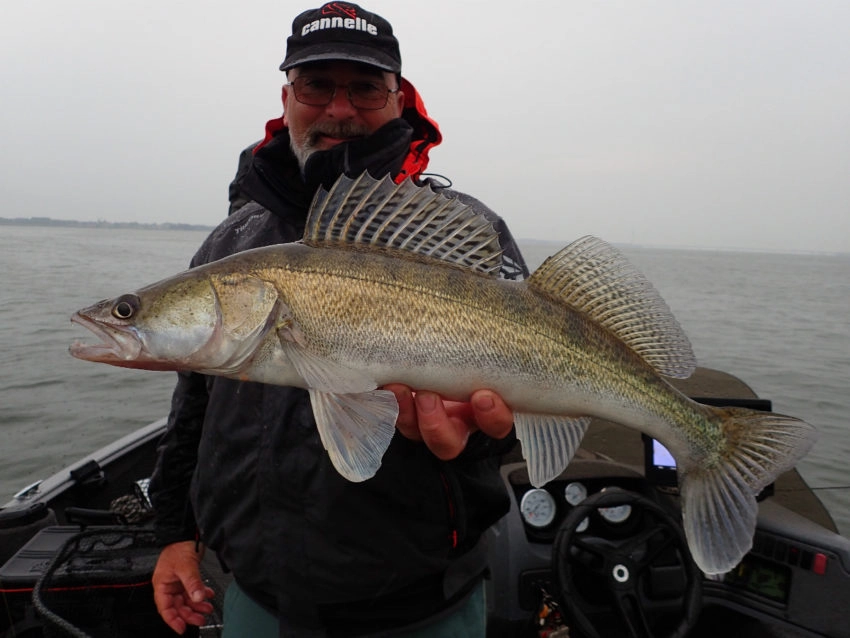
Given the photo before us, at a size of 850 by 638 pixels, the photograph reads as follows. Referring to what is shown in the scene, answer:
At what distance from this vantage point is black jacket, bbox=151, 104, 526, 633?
7.30 feet

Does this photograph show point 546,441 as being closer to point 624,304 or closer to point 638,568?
point 624,304

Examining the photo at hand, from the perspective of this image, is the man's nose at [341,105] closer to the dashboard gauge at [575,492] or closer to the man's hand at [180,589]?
the man's hand at [180,589]

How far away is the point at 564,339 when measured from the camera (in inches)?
92.2

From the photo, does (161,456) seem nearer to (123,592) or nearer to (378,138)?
(123,592)

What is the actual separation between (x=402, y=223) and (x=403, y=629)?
1624mm

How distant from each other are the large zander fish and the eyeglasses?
70 cm

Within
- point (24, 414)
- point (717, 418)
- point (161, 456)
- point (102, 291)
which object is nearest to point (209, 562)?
point (161, 456)

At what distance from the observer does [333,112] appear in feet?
9.15

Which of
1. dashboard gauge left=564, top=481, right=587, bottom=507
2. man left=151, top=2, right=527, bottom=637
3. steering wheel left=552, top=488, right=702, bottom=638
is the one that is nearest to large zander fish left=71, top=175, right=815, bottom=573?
man left=151, top=2, right=527, bottom=637

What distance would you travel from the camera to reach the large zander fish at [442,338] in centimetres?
218

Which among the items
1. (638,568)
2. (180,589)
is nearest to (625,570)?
(638,568)

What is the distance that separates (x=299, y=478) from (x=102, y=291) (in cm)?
2498

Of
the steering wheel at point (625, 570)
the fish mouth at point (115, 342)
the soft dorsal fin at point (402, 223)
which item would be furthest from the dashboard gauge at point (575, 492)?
the fish mouth at point (115, 342)

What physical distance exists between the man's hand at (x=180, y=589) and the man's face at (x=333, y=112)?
1.99 m
